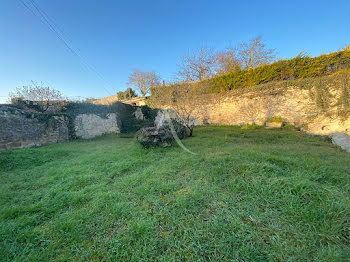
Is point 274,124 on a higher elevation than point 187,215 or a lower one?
higher

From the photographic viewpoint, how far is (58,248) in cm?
122

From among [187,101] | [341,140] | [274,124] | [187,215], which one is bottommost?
[341,140]

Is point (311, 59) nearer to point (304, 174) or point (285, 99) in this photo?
point (285, 99)

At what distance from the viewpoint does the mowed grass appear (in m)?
1.11

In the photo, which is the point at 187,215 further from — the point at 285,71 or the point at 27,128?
the point at 285,71

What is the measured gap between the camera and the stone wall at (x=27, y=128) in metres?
5.39

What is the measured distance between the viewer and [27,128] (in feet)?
20.0

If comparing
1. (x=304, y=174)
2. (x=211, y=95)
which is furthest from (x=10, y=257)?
(x=211, y=95)

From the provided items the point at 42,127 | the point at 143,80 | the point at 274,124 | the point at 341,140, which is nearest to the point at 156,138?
Result: the point at 274,124

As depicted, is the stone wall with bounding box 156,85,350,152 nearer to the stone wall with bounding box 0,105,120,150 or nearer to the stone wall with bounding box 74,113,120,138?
the stone wall with bounding box 74,113,120,138

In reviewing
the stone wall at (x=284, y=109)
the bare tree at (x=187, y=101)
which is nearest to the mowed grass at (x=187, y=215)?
the bare tree at (x=187, y=101)

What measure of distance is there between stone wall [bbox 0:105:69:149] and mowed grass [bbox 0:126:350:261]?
4.62m

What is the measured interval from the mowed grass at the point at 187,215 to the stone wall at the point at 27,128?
4616mm

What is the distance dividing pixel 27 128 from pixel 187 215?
342 inches
